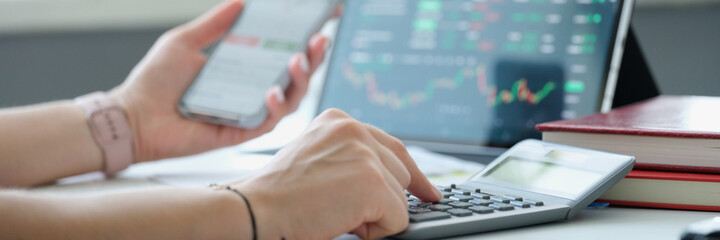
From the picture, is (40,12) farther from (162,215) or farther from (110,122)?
Answer: (162,215)

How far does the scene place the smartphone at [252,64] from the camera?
3.08ft

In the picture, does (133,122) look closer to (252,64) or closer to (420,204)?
(252,64)

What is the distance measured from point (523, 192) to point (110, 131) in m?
0.59

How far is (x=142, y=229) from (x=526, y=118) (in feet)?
1.93

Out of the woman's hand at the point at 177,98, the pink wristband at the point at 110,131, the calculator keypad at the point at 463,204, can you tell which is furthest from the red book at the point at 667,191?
the pink wristband at the point at 110,131

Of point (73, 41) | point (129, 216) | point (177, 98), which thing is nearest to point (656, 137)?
point (129, 216)

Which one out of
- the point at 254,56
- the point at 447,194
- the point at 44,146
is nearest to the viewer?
the point at 447,194

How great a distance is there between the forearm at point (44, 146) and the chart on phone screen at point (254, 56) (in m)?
0.15

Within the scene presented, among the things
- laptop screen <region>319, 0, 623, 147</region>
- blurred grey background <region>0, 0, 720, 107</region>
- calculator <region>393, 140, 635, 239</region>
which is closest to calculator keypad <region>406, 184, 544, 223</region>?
calculator <region>393, 140, 635, 239</region>

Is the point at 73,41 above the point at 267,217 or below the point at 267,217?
below

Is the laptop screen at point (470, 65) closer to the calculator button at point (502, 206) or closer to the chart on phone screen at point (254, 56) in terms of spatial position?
the chart on phone screen at point (254, 56)

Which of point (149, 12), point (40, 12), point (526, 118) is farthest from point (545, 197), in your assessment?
point (40, 12)

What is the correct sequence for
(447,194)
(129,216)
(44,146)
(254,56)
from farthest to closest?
(254,56)
(44,146)
(447,194)
(129,216)

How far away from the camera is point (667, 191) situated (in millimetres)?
561
